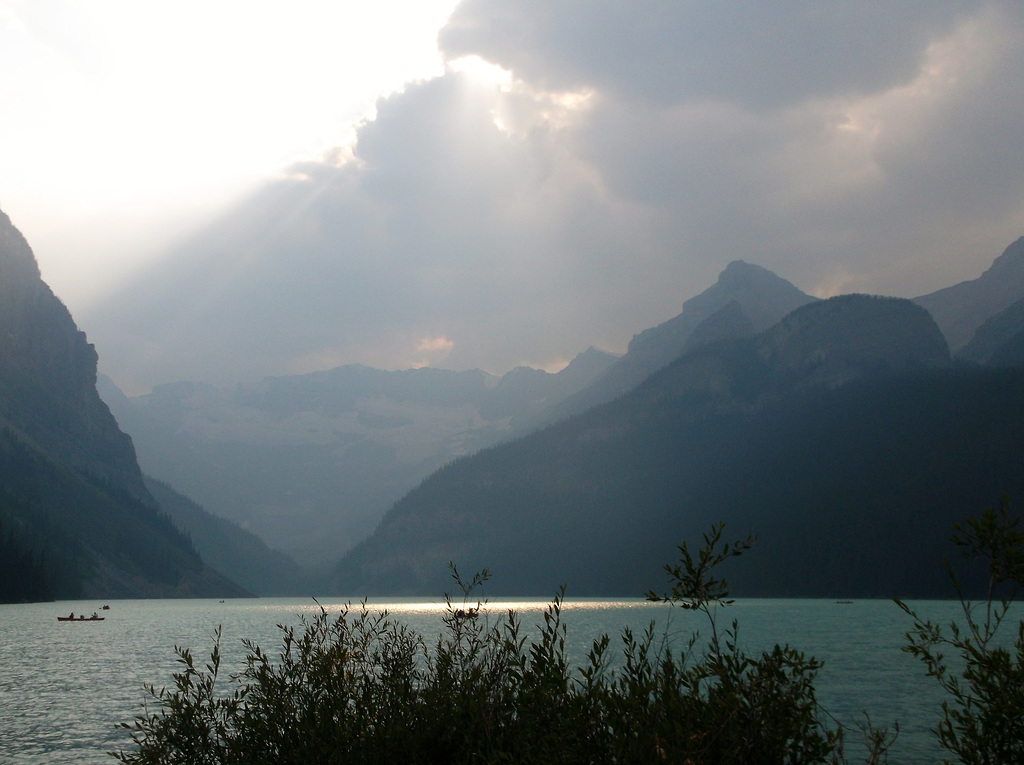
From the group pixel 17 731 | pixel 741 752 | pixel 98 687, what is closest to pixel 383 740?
pixel 741 752

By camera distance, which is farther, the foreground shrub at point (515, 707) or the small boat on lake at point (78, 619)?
the small boat on lake at point (78, 619)

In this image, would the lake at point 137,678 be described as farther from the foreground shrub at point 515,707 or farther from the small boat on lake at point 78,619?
the small boat on lake at point 78,619

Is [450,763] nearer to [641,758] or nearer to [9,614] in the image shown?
Answer: [641,758]

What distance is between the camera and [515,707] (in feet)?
Result: 56.3

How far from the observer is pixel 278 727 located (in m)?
18.6

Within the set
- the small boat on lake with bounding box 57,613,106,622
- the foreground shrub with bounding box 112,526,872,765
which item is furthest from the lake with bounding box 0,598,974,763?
the small boat on lake with bounding box 57,613,106,622

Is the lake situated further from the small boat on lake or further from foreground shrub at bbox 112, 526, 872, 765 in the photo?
the small boat on lake

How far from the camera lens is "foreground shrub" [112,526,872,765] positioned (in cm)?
1362

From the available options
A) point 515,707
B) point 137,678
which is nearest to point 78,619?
point 137,678

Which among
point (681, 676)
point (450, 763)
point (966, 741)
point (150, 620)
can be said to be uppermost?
point (681, 676)

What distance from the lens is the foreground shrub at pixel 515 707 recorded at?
13.6m

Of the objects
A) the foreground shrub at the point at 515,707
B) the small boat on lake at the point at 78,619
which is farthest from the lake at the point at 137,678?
the small boat on lake at the point at 78,619

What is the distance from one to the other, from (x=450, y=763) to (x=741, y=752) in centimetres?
846

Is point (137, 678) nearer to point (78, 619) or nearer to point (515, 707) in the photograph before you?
point (515, 707)
